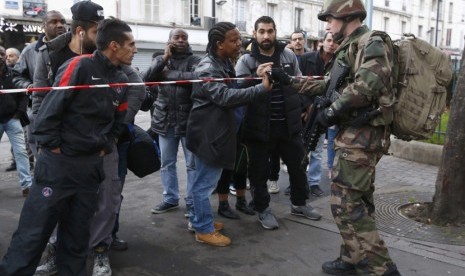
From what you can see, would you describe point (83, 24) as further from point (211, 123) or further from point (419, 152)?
point (419, 152)

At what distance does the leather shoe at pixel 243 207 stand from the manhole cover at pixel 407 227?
1.31 metres

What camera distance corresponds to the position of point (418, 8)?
49.9 m

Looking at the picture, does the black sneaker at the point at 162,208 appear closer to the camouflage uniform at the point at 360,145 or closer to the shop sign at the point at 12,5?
the camouflage uniform at the point at 360,145

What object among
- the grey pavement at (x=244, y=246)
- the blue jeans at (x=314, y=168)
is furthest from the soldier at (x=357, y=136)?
the blue jeans at (x=314, y=168)

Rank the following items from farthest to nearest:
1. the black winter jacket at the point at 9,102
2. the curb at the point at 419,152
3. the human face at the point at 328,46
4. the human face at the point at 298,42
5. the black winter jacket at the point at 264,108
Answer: the curb at the point at 419,152 → the human face at the point at 298,42 → the human face at the point at 328,46 → the black winter jacket at the point at 9,102 → the black winter jacket at the point at 264,108

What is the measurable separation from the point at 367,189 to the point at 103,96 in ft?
6.38

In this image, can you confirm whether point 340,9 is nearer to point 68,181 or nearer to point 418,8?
point 68,181

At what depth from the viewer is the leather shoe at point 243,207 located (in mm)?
5203

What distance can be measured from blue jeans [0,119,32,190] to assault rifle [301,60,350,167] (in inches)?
143

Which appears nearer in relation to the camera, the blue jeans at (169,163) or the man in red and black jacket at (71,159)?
the man in red and black jacket at (71,159)

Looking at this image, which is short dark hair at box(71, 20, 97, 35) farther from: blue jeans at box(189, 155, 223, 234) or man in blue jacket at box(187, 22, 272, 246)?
blue jeans at box(189, 155, 223, 234)

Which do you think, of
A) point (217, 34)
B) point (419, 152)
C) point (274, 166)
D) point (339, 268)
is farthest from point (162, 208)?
point (419, 152)

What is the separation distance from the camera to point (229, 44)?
4.18 metres

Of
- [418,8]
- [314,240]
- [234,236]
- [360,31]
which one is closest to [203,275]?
[234,236]
